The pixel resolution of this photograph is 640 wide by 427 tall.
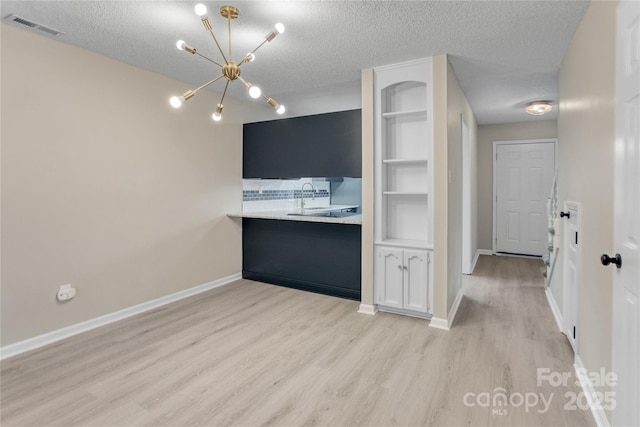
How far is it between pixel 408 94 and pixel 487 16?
42.8 inches

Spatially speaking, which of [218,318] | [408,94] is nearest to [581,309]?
[408,94]

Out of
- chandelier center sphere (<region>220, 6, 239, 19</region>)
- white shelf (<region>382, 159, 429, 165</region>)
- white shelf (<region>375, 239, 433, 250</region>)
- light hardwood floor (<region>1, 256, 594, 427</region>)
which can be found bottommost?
light hardwood floor (<region>1, 256, 594, 427</region>)

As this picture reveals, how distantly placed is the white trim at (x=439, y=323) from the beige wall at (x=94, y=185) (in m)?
2.70

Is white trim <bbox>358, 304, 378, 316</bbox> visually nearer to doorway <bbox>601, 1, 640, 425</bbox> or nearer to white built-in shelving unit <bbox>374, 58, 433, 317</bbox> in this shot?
white built-in shelving unit <bbox>374, 58, 433, 317</bbox>

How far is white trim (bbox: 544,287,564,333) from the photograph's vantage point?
3095 mm

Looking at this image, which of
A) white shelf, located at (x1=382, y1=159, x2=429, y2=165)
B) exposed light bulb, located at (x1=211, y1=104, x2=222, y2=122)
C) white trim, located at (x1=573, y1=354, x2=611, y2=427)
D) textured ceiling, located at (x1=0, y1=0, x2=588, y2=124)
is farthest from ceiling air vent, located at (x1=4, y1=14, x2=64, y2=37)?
white trim, located at (x1=573, y1=354, x2=611, y2=427)

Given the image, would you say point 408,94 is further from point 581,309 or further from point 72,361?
point 72,361

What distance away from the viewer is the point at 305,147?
13.8ft

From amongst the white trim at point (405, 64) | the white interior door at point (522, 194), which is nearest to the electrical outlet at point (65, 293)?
the white trim at point (405, 64)

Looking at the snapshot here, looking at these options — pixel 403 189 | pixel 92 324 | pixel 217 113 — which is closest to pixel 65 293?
pixel 92 324

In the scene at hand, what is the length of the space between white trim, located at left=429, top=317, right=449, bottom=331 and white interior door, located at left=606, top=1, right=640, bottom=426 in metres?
1.52

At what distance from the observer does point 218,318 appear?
3.33 metres

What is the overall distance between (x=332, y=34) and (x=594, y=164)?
2.00 metres

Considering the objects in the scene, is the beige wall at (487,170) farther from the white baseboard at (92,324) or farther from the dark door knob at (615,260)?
the dark door knob at (615,260)
